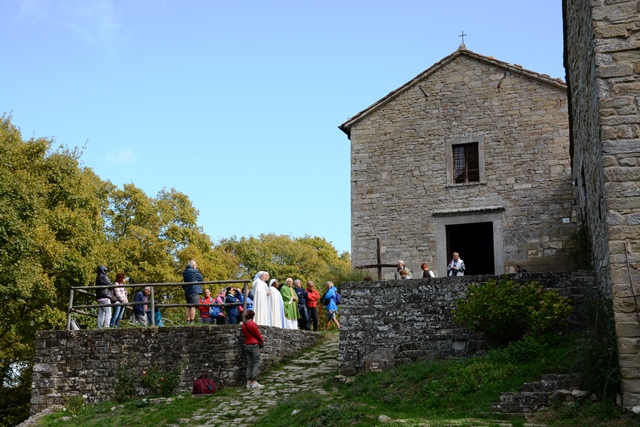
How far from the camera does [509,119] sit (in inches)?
874

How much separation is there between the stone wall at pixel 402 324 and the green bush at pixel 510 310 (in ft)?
1.00

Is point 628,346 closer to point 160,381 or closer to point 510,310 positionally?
point 510,310

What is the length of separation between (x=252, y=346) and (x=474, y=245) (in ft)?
33.6

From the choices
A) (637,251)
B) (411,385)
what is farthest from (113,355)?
(637,251)

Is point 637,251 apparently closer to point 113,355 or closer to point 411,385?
point 411,385

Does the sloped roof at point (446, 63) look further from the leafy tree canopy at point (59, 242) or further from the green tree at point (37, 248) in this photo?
the green tree at point (37, 248)

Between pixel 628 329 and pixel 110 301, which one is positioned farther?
pixel 110 301

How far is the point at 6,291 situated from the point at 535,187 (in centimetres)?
1454

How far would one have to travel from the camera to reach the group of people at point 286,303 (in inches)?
682

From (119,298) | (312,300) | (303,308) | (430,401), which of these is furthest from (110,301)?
(430,401)

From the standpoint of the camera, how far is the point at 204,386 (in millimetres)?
15242

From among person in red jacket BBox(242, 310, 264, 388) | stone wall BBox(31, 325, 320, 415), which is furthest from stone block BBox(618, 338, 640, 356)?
stone wall BBox(31, 325, 320, 415)

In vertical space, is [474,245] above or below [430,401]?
above

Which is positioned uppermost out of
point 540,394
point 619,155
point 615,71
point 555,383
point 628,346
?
point 615,71
